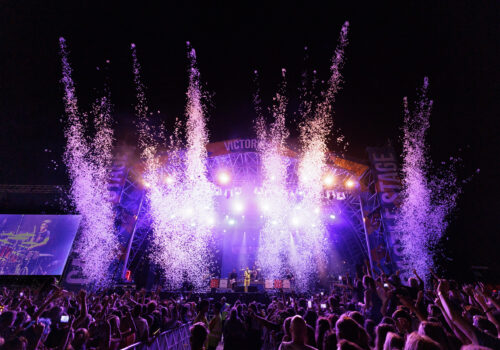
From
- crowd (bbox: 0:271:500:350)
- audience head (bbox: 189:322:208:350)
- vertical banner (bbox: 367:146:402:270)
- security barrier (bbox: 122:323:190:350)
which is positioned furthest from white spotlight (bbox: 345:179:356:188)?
audience head (bbox: 189:322:208:350)

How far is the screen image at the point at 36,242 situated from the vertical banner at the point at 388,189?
18.5 meters

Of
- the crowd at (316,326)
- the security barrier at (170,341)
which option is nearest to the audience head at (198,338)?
the crowd at (316,326)

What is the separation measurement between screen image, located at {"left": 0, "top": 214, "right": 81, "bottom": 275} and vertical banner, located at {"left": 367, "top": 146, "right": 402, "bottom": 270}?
1851cm

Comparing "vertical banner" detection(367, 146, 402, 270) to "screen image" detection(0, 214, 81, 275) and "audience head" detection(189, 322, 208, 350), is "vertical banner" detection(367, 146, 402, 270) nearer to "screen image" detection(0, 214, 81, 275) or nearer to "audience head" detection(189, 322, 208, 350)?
"audience head" detection(189, 322, 208, 350)

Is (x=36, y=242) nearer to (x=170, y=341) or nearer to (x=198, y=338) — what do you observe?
(x=170, y=341)

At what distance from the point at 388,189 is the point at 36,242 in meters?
21.5

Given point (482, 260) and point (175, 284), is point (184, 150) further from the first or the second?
point (482, 260)

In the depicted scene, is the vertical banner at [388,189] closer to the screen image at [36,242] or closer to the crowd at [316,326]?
the crowd at [316,326]

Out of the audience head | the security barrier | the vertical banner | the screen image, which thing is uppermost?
the vertical banner

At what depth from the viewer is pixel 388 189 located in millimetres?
13641

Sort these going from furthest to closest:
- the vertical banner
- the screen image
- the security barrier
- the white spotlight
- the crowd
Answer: the white spotlight
the screen image
the vertical banner
the security barrier
the crowd

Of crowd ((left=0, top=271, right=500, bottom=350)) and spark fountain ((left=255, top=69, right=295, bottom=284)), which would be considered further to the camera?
spark fountain ((left=255, top=69, right=295, bottom=284))

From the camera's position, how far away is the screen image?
14.4m

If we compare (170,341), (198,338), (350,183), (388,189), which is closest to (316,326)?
(198,338)
